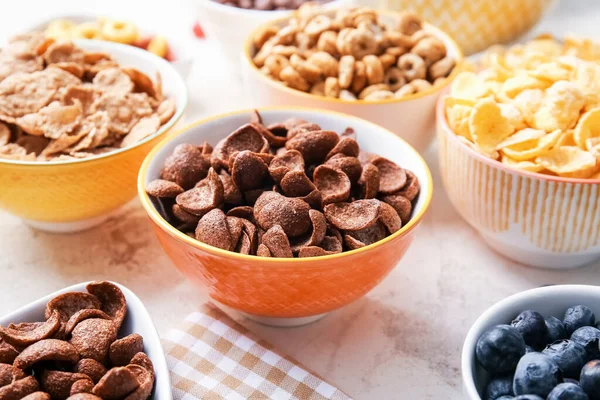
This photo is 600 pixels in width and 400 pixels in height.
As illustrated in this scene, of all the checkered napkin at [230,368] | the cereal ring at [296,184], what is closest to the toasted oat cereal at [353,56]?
the cereal ring at [296,184]

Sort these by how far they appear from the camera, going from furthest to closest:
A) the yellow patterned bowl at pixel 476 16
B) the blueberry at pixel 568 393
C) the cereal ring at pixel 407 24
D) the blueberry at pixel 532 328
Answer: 1. the yellow patterned bowl at pixel 476 16
2. the cereal ring at pixel 407 24
3. the blueberry at pixel 532 328
4. the blueberry at pixel 568 393

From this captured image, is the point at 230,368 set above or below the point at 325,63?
below

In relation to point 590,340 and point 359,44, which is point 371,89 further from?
point 590,340

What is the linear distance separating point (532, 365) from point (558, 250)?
0.38m

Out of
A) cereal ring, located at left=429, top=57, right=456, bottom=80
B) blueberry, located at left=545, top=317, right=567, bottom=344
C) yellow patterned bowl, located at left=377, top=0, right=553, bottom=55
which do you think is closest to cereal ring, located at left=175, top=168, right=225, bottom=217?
blueberry, located at left=545, top=317, right=567, bottom=344

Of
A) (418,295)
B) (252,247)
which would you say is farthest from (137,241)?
(418,295)

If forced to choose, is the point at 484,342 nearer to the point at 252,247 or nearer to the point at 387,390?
the point at 387,390

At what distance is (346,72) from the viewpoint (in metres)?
1.27

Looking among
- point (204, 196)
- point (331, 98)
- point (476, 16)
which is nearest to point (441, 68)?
point (331, 98)

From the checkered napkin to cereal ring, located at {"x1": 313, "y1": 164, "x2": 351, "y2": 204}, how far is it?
242mm

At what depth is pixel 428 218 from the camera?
127 cm

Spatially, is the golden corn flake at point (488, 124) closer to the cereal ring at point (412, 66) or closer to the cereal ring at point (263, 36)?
the cereal ring at point (412, 66)

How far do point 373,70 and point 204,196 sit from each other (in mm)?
486

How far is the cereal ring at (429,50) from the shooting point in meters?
1.34
